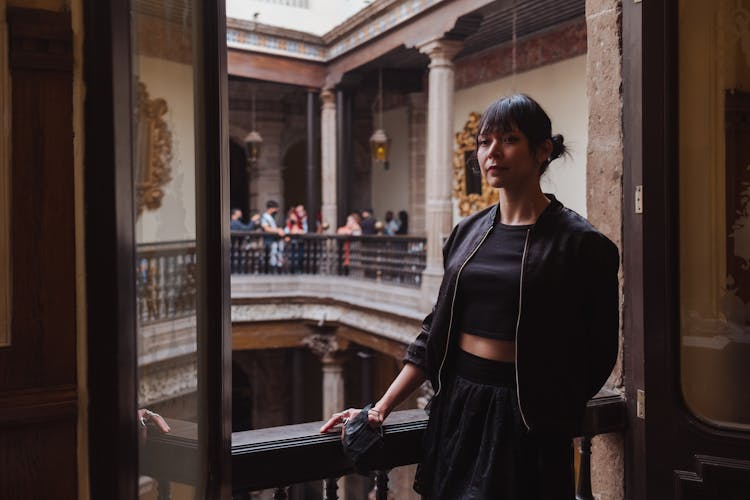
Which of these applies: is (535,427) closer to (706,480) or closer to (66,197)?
(706,480)

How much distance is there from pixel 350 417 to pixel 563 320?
0.63 metres

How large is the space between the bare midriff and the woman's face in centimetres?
37

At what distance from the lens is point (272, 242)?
1161 cm

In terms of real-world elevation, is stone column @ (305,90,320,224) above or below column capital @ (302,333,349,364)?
above

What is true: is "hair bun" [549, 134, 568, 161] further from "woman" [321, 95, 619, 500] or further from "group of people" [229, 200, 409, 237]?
"group of people" [229, 200, 409, 237]

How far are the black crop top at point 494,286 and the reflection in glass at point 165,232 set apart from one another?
2.50 ft

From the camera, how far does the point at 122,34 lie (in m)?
0.85

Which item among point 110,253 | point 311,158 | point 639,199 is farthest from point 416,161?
point 110,253

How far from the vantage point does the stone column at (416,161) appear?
1380 cm

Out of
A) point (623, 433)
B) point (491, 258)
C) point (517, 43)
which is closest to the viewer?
point (491, 258)

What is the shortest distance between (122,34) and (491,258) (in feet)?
3.40

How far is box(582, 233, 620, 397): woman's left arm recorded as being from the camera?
1.56 metres

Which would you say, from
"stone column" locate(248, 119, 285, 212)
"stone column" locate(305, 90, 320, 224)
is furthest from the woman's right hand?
"stone column" locate(248, 119, 285, 212)

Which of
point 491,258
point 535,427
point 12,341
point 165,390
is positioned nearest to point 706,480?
point 535,427
